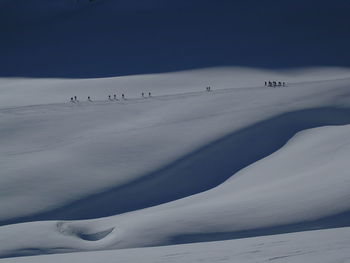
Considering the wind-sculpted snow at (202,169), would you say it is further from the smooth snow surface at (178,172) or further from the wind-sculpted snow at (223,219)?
the wind-sculpted snow at (223,219)

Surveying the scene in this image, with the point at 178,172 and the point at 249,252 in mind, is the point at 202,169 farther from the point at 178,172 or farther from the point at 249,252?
the point at 249,252

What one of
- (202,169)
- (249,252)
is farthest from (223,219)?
(202,169)

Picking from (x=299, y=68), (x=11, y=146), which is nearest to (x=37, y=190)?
(x=11, y=146)

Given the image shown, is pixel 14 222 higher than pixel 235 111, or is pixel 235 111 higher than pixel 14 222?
pixel 235 111

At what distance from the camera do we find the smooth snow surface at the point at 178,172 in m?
10.6

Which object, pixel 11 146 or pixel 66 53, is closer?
pixel 11 146

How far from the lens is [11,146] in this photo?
55.8 feet

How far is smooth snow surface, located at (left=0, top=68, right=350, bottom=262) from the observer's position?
10578mm

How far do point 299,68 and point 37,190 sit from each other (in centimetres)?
1969

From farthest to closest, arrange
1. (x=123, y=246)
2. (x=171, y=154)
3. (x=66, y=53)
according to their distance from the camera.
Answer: (x=66, y=53), (x=171, y=154), (x=123, y=246)

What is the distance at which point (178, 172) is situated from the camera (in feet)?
50.3

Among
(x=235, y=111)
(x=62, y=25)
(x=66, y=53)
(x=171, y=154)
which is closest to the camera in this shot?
(x=171, y=154)

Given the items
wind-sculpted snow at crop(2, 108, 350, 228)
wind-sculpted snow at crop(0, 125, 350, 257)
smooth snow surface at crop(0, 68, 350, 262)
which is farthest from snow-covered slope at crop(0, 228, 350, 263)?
wind-sculpted snow at crop(2, 108, 350, 228)

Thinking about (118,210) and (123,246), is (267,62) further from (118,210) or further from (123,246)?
(123,246)
